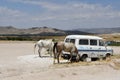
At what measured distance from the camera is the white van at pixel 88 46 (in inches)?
1065

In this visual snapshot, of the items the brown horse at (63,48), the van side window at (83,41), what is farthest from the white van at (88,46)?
the brown horse at (63,48)

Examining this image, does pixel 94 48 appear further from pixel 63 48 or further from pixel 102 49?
pixel 63 48

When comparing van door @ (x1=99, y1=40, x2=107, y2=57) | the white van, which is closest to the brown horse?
the white van

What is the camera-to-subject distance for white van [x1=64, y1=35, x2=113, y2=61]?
2705 centimetres

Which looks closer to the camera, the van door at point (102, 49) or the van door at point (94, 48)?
the van door at point (94, 48)

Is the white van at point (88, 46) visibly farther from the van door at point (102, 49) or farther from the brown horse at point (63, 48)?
the brown horse at point (63, 48)

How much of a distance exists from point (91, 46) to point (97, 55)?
3.99 ft

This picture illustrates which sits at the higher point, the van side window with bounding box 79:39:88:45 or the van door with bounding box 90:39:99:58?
the van side window with bounding box 79:39:88:45

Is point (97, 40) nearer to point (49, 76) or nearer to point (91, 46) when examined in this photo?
point (91, 46)

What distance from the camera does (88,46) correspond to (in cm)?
2739

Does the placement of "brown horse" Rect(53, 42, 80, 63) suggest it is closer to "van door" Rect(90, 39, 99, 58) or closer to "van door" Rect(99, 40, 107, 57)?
"van door" Rect(90, 39, 99, 58)

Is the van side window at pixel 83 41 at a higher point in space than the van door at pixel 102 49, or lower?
higher

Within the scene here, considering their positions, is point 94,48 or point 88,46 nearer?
point 88,46

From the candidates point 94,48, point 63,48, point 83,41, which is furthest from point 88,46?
point 63,48
